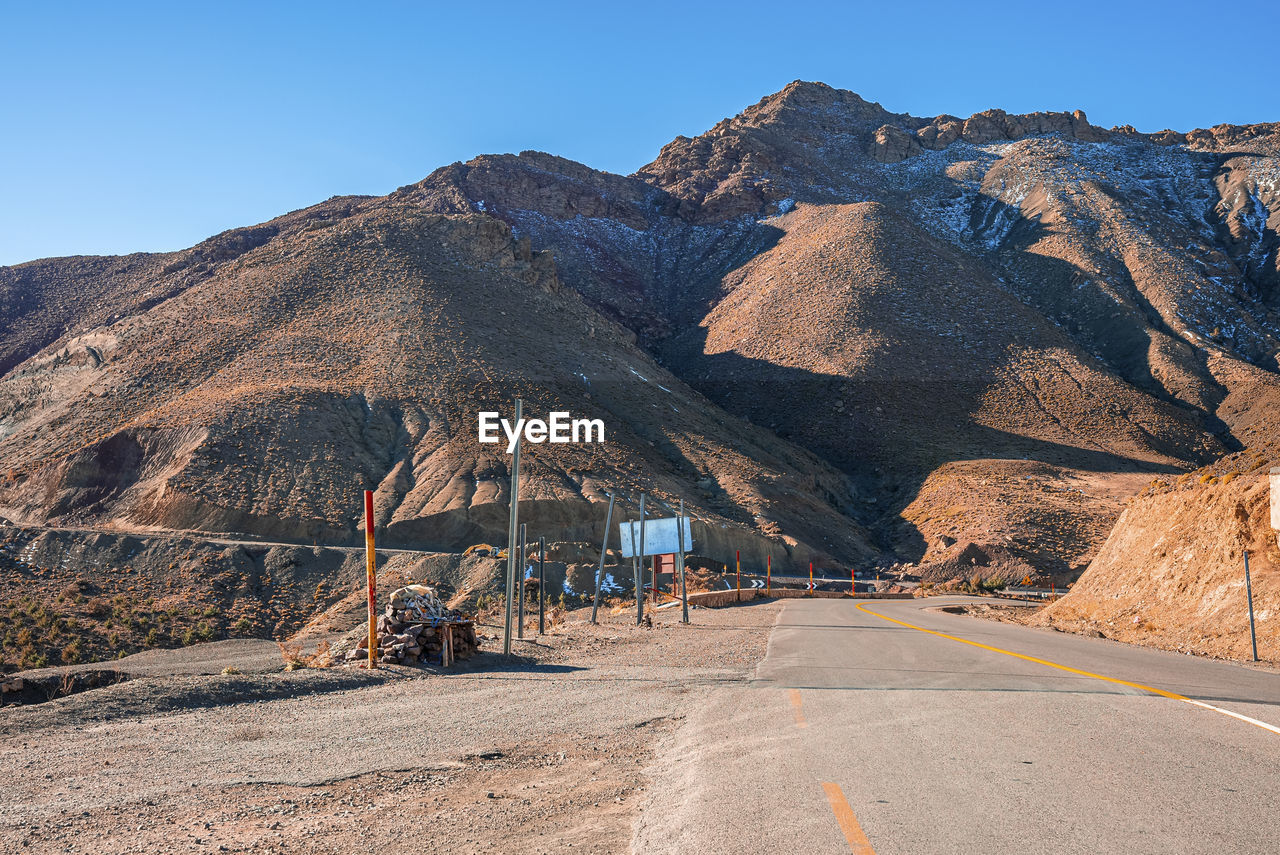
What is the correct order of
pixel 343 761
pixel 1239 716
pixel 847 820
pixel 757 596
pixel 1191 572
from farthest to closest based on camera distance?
1. pixel 757 596
2. pixel 1191 572
3. pixel 1239 716
4. pixel 343 761
5. pixel 847 820

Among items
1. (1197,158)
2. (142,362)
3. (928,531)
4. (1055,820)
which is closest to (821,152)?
(1197,158)

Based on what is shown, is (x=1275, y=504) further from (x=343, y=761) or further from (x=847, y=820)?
(x=343, y=761)

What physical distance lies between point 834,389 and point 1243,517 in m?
55.4

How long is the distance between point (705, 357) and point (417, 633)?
67975mm

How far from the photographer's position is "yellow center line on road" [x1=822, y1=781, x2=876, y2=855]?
4590 millimetres

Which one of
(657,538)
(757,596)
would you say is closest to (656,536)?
(657,538)

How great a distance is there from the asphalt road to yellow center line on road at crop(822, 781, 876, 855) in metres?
0.01

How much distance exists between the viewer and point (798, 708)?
8898mm

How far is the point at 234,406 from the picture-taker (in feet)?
160

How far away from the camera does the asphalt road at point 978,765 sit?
4785 mm

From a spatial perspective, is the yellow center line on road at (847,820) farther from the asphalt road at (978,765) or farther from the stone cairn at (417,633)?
the stone cairn at (417,633)

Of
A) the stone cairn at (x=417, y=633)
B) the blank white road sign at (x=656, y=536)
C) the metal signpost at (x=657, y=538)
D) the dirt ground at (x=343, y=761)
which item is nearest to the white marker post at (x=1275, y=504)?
the dirt ground at (x=343, y=761)

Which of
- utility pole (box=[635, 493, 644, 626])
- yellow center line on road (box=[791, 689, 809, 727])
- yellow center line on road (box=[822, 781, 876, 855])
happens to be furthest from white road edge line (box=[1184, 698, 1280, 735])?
utility pole (box=[635, 493, 644, 626])

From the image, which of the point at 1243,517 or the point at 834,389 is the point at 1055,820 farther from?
the point at 834,389
